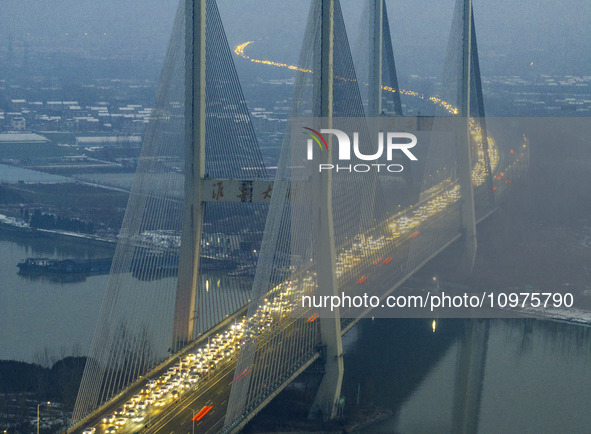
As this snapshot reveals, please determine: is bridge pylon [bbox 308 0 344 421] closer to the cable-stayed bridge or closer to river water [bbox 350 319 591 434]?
the cable-stayed bridge

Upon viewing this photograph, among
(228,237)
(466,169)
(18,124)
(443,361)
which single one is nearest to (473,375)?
(443,361)

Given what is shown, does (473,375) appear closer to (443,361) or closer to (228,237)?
(443,361)

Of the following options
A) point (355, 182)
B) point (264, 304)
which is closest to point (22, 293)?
point (355, 182)

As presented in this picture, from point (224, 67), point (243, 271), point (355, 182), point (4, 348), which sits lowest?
point (4, 348)

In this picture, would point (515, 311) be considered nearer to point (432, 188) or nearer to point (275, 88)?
point (432, 188)

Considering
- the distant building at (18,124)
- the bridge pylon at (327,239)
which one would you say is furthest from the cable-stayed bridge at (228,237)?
the distant building at (18,124)

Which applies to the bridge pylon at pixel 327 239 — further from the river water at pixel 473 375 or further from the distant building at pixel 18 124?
the distant building at pixel 18 124

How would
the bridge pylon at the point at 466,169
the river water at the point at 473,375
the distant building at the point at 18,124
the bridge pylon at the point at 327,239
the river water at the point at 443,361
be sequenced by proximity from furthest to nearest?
1. the distant building at the point at 18,124
2. the bridge pylon at the point at 466,169
3. the river water at the point at 443,361
4. the river water at the point at 473,375
5. the bridge pylon at the point at 327,239
